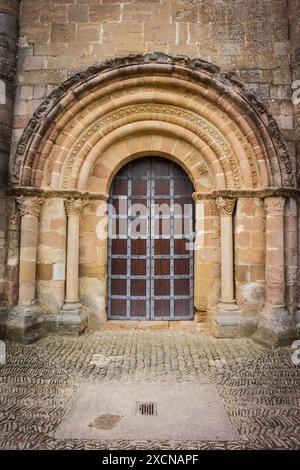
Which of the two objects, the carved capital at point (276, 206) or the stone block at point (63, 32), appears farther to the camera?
the stone block at point (63, 32)

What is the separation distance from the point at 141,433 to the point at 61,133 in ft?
15.6

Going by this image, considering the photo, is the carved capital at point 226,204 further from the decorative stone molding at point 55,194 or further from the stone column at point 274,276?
the decorative stone molding at point 55,194

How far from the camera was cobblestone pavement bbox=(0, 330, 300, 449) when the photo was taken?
9.01 ft

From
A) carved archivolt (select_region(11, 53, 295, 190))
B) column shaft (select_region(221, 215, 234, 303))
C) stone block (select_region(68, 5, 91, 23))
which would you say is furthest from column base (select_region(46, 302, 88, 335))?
stone block (select_region(68, 5, 91, 23))

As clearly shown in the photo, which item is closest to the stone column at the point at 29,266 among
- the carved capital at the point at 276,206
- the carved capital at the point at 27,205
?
the carved capital at the point at 27,205

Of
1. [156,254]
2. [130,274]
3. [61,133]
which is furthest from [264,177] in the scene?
[61,133]

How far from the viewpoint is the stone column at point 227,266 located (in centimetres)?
541

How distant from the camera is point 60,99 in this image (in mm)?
5445

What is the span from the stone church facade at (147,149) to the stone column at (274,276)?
2cm

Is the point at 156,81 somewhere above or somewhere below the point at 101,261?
above

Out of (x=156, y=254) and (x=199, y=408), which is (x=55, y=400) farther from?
(x=156, y=254)

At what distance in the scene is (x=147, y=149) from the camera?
5.91 meters

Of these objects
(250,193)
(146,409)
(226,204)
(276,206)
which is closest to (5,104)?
(226,204)

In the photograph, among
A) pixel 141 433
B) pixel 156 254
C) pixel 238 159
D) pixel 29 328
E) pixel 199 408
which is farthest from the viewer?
pixel 156 254
